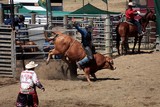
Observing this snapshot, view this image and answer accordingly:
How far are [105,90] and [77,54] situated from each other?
6.60 ft

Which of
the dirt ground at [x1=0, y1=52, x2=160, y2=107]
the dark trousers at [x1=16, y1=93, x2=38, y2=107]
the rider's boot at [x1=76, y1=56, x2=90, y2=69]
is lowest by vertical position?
the dirt ground at [x1=0, y1=52, x2=160, y2=107]

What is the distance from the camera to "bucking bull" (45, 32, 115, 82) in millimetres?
13148

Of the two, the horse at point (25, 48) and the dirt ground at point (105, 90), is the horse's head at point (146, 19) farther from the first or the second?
the horse at point (25, 48)

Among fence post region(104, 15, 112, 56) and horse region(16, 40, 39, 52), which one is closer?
horse region(16, 40, 39, 52)

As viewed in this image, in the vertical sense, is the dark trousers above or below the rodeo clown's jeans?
below

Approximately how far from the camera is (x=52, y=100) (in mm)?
10570

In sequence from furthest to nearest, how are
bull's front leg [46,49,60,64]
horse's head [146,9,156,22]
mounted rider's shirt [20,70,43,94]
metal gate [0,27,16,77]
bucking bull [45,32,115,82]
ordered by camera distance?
horse's head [146,9,156,22] → metal gate [0,27,16,77] → bull's front leg [46,49,60,64] → bucking bull [45,32,115,82] → mounted rider's shirt [20,70,43,94]

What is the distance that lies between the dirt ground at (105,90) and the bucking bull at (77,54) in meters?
0.42

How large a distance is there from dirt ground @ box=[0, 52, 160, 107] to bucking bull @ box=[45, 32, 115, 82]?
1.37 feet

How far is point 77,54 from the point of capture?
13.2m

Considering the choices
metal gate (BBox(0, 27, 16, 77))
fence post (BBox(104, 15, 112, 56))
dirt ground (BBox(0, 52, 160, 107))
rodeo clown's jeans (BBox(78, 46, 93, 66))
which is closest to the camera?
dirt ground (BBox(0, 52, 160, 107))

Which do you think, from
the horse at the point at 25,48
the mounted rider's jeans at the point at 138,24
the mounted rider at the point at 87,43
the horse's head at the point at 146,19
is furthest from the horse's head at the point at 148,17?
the mounted rider at the point at 87,43

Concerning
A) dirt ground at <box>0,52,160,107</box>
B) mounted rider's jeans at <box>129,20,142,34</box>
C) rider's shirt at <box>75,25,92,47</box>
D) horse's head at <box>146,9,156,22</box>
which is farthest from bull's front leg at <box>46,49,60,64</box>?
horse's head at <box>146,9,156,22</box>

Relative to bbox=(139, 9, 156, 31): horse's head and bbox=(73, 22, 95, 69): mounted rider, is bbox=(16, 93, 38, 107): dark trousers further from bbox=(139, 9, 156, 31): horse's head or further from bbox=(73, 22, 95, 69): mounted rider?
bbox=(139, 9, 156, 31): horse's head
